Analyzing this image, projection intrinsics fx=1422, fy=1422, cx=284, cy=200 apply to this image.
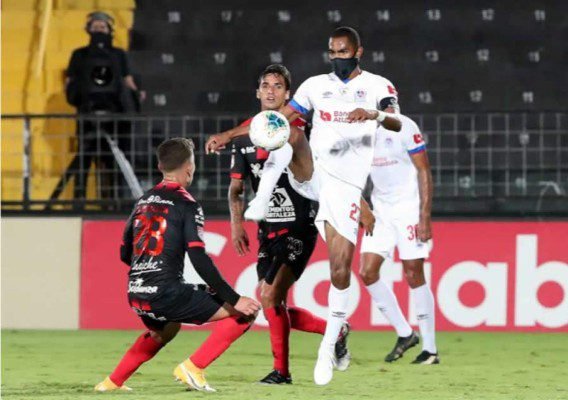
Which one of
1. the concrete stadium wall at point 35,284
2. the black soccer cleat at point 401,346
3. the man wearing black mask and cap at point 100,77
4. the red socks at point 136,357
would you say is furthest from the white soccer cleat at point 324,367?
the man wearing black mask and cap at point 100,77

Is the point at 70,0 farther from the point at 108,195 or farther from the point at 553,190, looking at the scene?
the point at 553,190

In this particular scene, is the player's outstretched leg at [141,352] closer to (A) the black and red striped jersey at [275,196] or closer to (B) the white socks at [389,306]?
(A) the black and red striped jersey at [275,196]

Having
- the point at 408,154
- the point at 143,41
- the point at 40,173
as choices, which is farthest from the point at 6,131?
the point at 408,154

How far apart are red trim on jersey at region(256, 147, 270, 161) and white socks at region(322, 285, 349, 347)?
855 millimetres

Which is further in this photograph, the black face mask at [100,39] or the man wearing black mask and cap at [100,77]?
the black face mask at [100,39]

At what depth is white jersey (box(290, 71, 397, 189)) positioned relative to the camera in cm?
820

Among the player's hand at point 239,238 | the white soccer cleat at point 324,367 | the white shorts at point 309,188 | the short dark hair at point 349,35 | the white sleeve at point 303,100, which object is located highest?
the short dark hair at point 349,35

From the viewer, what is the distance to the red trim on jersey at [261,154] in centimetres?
823

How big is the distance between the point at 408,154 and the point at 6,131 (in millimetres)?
5120

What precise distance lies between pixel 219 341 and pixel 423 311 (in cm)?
277

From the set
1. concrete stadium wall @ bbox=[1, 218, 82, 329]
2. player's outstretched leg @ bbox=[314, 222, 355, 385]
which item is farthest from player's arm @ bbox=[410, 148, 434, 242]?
concrete stadium wall @ bbox=[1, 218, 82, 329]

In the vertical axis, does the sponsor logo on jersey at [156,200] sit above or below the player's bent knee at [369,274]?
above

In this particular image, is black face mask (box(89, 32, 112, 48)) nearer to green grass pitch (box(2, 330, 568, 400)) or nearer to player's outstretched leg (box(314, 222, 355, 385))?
green grass pitch (box(2, 330, 568, 400))

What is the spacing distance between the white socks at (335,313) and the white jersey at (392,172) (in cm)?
227
